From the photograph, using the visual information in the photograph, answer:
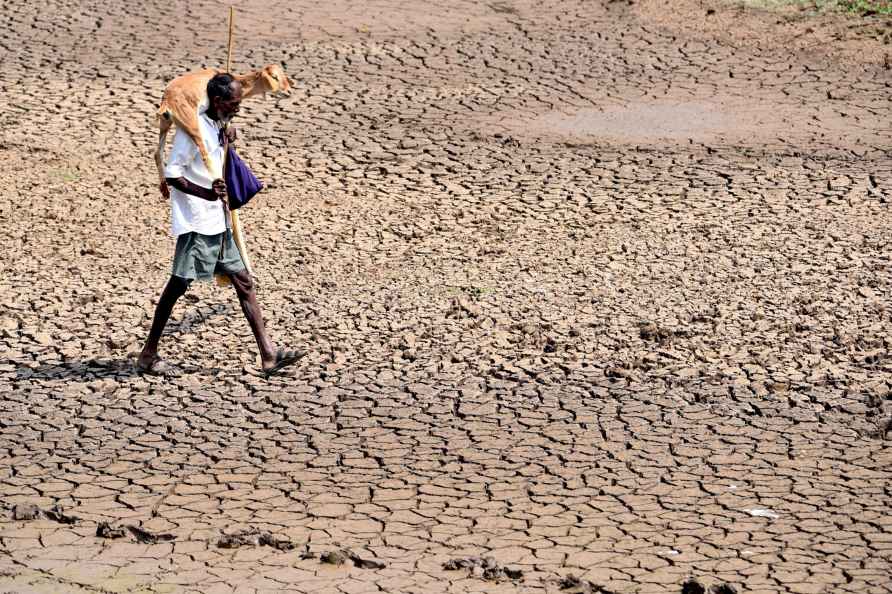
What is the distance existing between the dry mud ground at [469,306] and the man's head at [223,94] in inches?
58.0

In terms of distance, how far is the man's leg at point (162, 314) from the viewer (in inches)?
315

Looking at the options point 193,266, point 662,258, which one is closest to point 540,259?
point 662,258

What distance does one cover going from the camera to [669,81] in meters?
12.9

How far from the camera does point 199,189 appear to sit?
25.7 feet

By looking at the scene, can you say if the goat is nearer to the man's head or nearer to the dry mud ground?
the man's head

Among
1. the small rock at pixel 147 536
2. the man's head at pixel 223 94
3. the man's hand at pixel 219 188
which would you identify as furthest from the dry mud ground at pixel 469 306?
the man's head at pixel 223 94

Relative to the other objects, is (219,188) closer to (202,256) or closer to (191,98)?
(202,256)

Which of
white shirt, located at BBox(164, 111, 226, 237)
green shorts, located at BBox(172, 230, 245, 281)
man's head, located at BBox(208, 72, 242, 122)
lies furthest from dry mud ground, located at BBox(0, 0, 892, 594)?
man's head, located at BBox(208, 72, 242, 122)

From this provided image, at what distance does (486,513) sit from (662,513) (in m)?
0.79

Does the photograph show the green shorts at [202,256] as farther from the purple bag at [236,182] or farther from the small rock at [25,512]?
the small rock at [25,512]

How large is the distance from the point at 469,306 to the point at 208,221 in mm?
1860

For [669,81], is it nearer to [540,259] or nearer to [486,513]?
[540,259]

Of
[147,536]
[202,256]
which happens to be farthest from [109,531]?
[202,256]

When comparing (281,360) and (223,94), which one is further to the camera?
(281,360)
